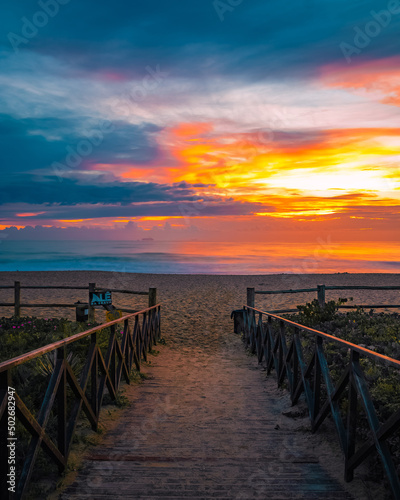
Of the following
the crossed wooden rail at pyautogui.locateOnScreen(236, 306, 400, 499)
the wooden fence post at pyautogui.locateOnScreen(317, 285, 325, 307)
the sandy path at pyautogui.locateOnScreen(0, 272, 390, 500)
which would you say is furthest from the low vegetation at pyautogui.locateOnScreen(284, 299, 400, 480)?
the wooden fence post at pyautogui.locateOnScreen(317, 285, 325, 307)

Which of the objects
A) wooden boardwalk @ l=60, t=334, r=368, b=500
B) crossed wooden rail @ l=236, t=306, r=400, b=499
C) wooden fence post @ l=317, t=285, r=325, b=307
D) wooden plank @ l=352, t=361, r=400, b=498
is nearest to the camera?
wooden plank @ l=352, t=361, r=400, b=498

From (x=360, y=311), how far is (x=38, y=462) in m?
9.02

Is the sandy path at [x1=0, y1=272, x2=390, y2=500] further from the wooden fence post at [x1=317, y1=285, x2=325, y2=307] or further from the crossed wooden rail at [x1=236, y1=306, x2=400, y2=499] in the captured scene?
the wooden fence post at [x1=317, y1=285, x2=325, y2=307]

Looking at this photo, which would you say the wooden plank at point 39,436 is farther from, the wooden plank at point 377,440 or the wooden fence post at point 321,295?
the wooden fence post at point 321,295

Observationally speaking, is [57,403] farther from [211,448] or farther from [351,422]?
[351,422]

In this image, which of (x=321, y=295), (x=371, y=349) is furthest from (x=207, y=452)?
(x=321, y=295)

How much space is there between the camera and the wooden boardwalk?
3.43m

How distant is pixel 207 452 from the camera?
13.9 feet

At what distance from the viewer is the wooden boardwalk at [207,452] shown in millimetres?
3430

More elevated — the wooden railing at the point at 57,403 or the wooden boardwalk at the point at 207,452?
the wooden railing at the point at 57,403

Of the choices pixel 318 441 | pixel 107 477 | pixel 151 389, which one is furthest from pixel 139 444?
pixel 151 389

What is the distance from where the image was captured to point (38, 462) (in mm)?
3600

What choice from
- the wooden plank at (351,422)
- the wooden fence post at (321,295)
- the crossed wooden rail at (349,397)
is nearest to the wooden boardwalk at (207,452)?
the wooden plank at (351,422)

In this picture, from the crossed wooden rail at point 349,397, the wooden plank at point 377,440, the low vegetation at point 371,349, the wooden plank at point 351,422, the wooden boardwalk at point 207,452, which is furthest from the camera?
the low vegetation at point 371,349
